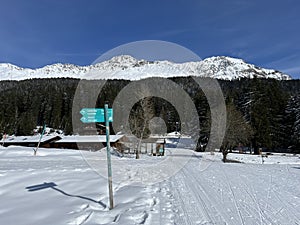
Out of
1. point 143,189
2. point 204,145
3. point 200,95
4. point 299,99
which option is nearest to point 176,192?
point 143,189

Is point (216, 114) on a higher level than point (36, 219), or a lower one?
higher

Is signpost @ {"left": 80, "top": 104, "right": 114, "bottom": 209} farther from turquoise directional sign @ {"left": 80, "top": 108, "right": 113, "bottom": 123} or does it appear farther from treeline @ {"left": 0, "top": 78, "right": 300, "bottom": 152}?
treeline @ {"left": 0, "top": 78, "right": 300, "bottom": 152}

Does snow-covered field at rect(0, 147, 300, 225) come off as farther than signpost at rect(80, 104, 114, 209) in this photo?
No

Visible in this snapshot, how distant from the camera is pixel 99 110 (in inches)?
245

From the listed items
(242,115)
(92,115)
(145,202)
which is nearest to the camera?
(92,115)

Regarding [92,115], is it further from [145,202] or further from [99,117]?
[145,202]

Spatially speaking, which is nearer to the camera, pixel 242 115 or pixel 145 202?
pixel 145 202

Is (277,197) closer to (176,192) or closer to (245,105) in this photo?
(176,192)

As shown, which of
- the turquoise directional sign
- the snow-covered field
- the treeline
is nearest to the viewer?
the snow-covered field

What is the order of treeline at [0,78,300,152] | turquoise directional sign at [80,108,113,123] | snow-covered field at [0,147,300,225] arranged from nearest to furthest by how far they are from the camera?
snow-covered field at [0,147,300,225] → turquoise directional sign at [80,108,113,123] → treeline at [0,78,300,152]

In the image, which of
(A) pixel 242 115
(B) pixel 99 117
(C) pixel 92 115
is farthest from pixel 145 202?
(A) pixel 242 115

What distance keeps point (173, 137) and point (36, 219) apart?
64.7 meters

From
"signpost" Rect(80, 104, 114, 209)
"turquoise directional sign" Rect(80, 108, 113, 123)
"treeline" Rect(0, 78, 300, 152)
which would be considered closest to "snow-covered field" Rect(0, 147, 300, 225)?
"signpost" Rect(80, 104, 114, 209)

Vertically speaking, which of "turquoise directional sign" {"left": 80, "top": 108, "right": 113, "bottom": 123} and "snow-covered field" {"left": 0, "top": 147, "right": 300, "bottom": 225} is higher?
"turquoise directional sign" {"left": 80, "top": 108, "right": 113, "bottom": 123}
